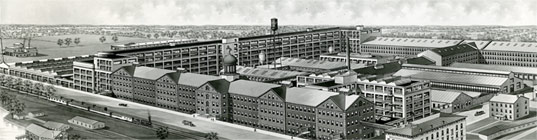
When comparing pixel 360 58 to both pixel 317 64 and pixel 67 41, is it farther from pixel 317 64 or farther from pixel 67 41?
pixel 67 41

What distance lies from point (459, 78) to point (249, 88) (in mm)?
47715

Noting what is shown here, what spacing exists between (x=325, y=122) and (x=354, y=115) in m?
4.15

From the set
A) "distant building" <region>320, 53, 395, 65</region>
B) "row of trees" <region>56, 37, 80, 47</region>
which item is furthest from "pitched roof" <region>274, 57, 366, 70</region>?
"row of trees" <region>56, 37, 80, 47</region>

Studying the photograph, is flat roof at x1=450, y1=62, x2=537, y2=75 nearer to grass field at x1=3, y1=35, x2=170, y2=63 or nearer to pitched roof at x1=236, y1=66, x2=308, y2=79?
pitched roof at x1=236, y1=66, x2=308, y2=79

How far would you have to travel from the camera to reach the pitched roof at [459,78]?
117 metres

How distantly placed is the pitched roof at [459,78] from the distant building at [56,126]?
7164 centimetres

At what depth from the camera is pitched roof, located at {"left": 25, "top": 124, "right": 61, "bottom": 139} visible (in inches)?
3019

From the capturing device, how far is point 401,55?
176m

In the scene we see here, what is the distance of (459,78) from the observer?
12025 centimetres

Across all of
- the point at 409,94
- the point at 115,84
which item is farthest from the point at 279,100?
the point at 115,84

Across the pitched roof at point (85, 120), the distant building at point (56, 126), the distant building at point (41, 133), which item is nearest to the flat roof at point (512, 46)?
the pitched roof at point (85, 120)

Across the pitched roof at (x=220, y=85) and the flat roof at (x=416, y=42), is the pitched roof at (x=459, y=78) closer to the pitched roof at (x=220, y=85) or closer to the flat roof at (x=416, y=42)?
the pitched roof at (x=220, y=85)

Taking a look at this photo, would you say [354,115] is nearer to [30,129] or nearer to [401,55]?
[30,129]

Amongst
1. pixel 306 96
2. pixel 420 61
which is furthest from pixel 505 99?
pixel 420 61
